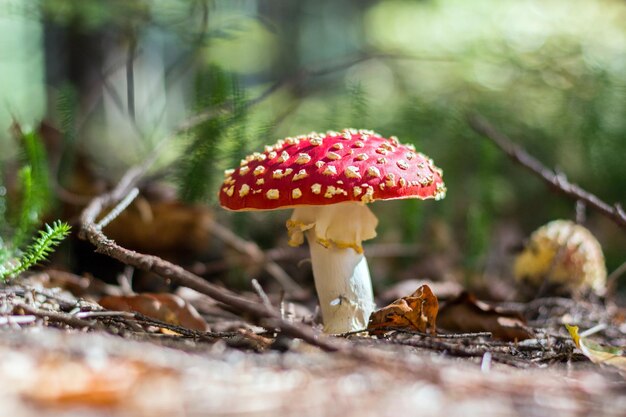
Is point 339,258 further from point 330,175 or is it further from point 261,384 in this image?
point 261,384

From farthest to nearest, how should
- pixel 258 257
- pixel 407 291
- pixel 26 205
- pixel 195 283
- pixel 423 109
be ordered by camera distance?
pixel 423 109 < pixel 258 257 < pixel 407 291 < pixel 26 205 < pixel 195 283

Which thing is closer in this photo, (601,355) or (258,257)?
(601,355)

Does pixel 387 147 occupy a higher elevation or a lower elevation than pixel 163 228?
higher

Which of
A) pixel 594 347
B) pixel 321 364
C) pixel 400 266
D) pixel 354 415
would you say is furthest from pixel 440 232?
pixel 354 415

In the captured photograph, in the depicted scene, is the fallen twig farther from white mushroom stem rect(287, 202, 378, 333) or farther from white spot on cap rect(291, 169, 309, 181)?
white mushroom stem rect(287, 202, 378, 333)

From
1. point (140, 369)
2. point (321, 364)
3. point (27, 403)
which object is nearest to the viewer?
point (27, 403)

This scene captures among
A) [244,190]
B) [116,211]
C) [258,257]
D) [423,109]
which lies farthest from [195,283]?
[423,109]

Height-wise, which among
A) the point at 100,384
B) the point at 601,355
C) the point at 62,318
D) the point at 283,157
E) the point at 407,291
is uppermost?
the point at 283,157

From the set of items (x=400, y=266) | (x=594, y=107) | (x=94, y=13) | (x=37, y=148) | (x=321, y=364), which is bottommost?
(x=400, y=266)

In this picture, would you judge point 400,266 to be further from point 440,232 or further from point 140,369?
point 140,369
